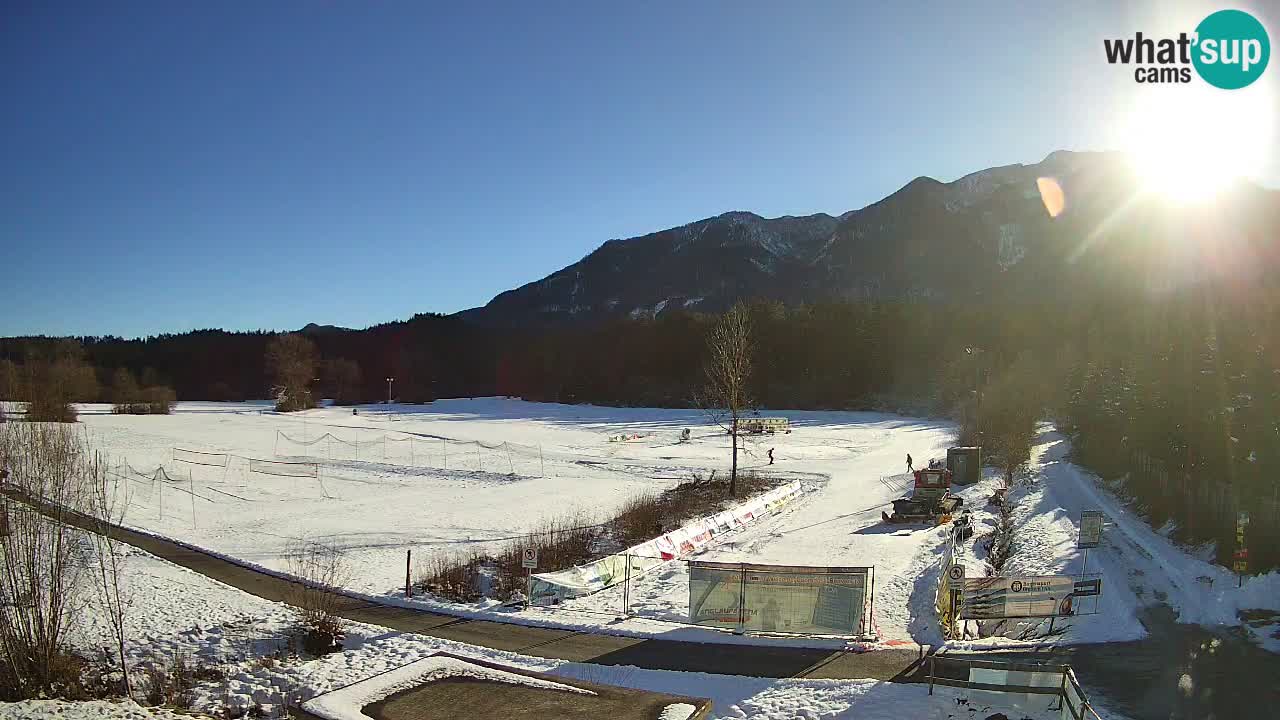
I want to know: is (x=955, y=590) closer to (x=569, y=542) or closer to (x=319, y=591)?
(x=569, y=542)

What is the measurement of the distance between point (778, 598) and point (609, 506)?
60.5 feet

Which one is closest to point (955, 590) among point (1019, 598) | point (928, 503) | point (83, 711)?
point (1019, 598)

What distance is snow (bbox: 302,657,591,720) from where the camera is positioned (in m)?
11.7

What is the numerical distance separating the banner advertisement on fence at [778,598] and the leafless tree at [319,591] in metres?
7.59

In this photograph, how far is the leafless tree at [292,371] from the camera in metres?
99.3

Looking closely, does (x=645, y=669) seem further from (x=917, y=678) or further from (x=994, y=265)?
(x=994, y=265)

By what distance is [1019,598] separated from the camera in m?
16.4

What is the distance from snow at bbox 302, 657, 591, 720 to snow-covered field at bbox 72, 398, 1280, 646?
322 centimetres

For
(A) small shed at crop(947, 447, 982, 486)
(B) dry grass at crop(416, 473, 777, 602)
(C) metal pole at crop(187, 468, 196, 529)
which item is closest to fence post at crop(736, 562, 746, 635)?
(B) dry grass at crop(416, 473, 777, 602)

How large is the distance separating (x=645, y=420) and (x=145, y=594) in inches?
2702

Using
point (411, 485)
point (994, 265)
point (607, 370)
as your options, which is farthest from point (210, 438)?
point (994, 265)

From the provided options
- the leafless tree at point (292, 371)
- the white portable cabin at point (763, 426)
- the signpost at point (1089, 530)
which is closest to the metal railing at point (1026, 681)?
the signpost at point (1089, 530)

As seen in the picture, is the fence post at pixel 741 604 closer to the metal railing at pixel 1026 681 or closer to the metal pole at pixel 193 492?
the metal railing at pixel 1026 681

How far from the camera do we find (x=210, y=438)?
6038 centimetres
